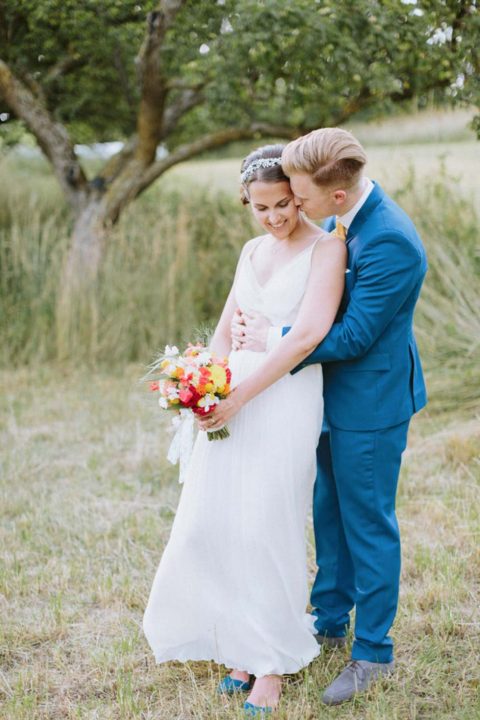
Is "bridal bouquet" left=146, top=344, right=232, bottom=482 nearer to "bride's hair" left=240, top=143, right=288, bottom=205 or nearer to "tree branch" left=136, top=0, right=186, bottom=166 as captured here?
"bride's hair" left=240, top=143, right=288, bottom=205

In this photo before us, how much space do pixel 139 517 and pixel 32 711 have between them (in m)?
1.85

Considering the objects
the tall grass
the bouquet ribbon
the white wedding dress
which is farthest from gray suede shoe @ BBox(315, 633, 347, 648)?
the tall grass

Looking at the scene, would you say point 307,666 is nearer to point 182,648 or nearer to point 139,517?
point 182,648

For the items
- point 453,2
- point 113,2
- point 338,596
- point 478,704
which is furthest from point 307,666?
point 113,2

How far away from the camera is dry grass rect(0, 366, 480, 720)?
116 inches

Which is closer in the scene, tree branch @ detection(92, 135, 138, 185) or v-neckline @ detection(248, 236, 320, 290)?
v-neckline @ detection(248, 236, 320, 290)

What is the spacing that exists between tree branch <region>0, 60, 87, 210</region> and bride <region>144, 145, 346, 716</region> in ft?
21.7

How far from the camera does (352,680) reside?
2.93 meters

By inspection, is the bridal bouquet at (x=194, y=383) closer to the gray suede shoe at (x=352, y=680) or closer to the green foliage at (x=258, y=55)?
the gray suede shoe at (x=352, y=680)

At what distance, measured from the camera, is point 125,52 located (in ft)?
31.4

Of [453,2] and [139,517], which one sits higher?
[453,2]

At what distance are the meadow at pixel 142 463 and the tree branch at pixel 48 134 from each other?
543 mm

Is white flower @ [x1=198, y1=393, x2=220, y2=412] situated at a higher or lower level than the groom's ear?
lower

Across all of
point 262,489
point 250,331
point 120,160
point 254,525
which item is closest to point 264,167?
point 250,331
